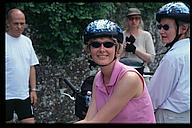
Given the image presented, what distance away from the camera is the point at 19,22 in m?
4.29

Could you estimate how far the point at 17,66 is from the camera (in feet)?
13.8

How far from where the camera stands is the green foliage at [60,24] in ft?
18.7

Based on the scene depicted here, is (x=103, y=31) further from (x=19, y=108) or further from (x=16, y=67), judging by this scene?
(x=19, y=108)

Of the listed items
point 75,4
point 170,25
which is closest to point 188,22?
point 170,25

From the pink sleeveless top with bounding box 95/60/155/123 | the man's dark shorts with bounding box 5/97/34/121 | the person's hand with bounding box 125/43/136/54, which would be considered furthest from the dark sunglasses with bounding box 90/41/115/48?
the person's hand with bounding box 125/43/136/54

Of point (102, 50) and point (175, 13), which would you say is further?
point (175, 13)

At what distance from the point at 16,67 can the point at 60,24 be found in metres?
1.73

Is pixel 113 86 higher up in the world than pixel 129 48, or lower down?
lower down

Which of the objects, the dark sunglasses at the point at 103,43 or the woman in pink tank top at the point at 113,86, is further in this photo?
the dark sunglasses at the point at 103,43

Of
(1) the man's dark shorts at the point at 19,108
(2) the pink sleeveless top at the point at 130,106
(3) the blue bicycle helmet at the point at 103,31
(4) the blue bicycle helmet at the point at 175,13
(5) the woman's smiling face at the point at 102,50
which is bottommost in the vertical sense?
(1) the man's dark shorts at the point at 19,108

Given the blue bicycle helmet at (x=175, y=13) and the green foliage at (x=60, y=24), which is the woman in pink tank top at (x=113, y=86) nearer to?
the blue bicycle helmet at (x=175, y=13)

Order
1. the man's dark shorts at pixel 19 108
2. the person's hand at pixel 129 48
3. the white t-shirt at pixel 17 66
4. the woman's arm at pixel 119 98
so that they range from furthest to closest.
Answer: the person's hand at pixel 129 48, the man's dark shorts at pixel 19 108, the white t-shirt at pixel 17 66, the woman's arm at pixel 119 98

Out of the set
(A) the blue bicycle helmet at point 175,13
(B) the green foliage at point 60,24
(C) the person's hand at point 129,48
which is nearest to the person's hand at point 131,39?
(C) the person's hand at point 129,48

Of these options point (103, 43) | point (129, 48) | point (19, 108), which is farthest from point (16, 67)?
point (103, 43)
